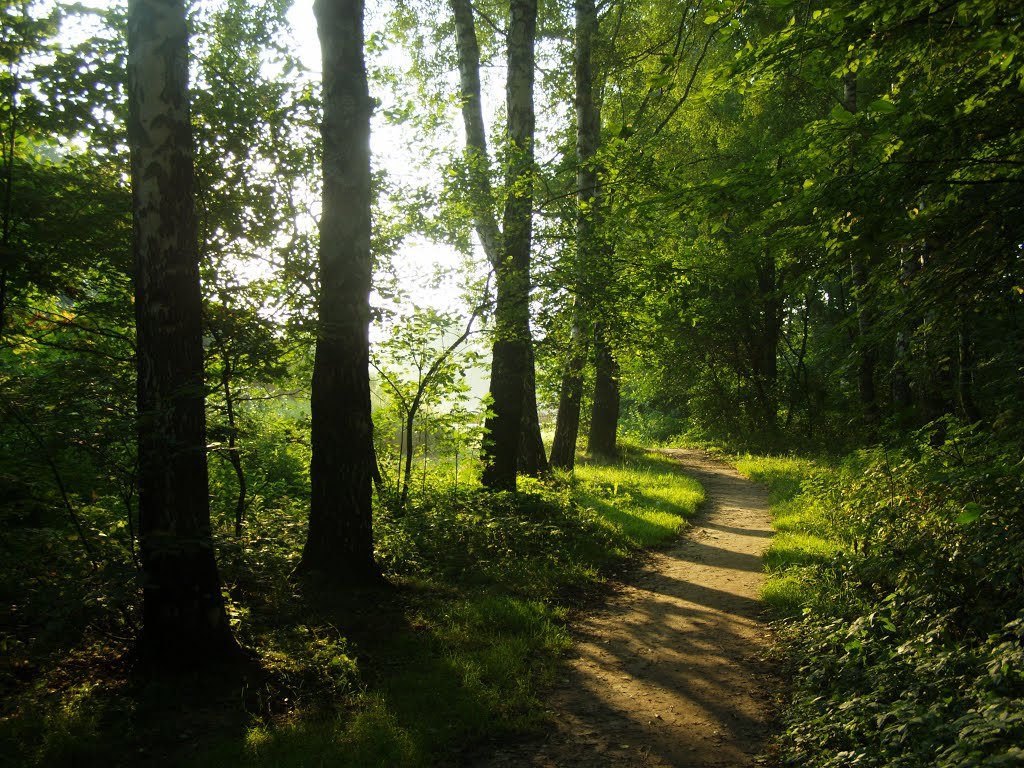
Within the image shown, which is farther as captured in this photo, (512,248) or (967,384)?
(512,248)

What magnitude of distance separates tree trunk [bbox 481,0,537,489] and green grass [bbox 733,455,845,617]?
408 cm

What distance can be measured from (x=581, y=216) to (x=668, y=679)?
7059 millimetres

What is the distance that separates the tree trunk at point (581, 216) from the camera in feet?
31.0

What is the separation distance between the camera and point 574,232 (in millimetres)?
9922

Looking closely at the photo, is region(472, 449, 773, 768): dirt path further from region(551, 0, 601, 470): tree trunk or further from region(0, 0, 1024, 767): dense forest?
region(551, 0, 601, 470): tree trunk

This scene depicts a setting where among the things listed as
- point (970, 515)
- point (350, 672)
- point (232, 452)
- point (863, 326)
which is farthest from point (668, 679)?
point (863, 326)

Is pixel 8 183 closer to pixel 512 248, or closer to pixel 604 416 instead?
pixel 512 248

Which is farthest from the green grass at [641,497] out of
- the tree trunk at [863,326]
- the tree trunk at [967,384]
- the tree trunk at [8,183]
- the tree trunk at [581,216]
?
the tree trunk at [8,183]

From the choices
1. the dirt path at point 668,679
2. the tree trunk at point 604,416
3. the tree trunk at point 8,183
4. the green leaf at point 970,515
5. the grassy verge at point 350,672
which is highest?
the tree trunk at point 8,183

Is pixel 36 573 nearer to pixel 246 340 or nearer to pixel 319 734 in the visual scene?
pixel 319 734

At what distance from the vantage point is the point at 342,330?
6.26 meters

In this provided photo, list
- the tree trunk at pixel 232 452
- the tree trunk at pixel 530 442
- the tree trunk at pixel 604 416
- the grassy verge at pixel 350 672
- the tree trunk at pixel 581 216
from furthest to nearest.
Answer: the tree trunk at pixel 604 416 < the tree trunk at pixel 530 442 < the tree trunk at pixel 581 216 < the tree trunk at pixel 232 452 < the grassy verge at pixel 350 672

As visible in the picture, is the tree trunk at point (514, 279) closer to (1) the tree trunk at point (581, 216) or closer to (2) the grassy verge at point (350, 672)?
(1) the tree trunk at point (581, 216)

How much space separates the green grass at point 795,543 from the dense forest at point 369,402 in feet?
0.28
